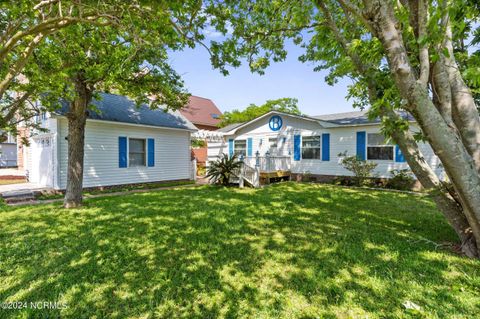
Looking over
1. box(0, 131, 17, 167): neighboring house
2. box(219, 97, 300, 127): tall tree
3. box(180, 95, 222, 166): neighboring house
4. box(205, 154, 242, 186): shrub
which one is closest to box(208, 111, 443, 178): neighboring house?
box(205, 154, 242, 186): shrub

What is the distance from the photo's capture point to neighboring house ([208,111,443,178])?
10.8 meters

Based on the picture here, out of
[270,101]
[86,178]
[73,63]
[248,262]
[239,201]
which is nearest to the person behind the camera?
[248,262]

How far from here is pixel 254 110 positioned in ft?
86.5

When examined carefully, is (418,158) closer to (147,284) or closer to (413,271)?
(413,271)

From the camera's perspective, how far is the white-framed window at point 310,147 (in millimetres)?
12836

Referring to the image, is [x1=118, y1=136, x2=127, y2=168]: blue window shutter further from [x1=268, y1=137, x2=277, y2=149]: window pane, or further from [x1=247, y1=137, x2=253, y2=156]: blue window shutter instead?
[x1=268, y1=137, x2=277, y2=149]: window pane

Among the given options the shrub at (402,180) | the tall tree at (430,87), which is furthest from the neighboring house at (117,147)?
the shrub at (402,180)

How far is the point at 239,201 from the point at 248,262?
13.4 ft

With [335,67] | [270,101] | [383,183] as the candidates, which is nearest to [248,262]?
[335,67]

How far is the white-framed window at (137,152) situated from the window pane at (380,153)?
10760 millimetres

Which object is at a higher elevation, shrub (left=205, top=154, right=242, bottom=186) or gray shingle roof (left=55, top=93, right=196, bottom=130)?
gray shingle roof (left=55, top=93, right=196, bottom=130)

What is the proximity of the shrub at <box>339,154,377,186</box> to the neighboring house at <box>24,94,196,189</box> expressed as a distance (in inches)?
328

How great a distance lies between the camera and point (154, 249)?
12.8 feet

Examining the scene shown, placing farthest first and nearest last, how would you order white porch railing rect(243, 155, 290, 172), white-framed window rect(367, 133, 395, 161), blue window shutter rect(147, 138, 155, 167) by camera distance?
1. white porch railing rect(243, 155, 290, 172)
2. blue window shutter rect(147, 138, 155, 167)
3. white-framed window rect(367, 133, 395, 161)
